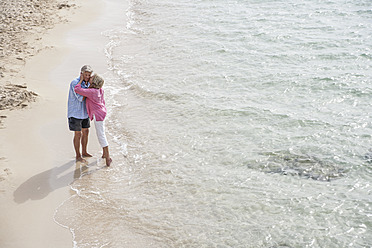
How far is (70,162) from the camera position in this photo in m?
7.99

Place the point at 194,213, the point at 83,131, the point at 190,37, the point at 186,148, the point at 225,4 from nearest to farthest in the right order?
1. the point at 194,213
2. the point at 83,131
3. the point at 186,148
4. the point at 190,37
5. the point at 225,4

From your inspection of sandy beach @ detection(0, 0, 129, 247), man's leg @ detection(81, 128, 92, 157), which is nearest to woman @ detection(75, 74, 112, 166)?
man's leg @ detection(81, 128, 92, 157)

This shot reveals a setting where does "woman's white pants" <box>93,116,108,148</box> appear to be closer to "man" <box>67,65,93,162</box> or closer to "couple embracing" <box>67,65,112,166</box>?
"couple embracing" <box>67,65,112,166</box>

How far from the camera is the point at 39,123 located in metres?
9.17

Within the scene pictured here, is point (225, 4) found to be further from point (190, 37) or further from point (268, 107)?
point (268, 107)

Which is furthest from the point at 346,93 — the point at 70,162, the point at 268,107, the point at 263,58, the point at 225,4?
the point at 225,4

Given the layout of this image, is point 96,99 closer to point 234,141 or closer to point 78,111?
point 78,111

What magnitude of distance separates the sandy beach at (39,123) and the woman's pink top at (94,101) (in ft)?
3.51

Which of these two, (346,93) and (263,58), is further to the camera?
(263,58)

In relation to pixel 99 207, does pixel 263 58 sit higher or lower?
higher

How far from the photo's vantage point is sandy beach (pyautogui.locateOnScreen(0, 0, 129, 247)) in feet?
21.1

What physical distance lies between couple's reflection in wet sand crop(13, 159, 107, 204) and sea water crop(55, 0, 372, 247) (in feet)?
0.58

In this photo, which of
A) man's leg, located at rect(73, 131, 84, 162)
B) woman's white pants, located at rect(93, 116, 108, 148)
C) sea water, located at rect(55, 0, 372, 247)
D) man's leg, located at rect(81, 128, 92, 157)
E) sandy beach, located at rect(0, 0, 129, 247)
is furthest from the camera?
man's leg, located at rect(81, 128, 92, 157)

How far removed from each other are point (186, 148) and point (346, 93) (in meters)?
4.93
